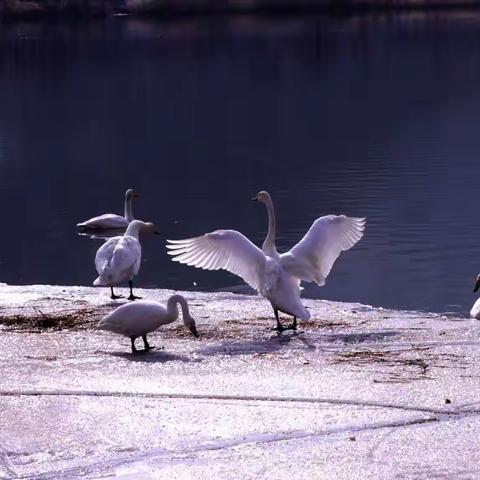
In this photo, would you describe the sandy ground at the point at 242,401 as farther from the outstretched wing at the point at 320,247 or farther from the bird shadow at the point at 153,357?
the outstretched wing at the point at 320,247

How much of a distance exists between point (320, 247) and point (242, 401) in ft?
14.0

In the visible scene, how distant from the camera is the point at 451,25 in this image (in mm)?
108875

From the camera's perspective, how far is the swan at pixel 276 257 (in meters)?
12.0

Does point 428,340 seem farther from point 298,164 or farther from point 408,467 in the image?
point 298,164

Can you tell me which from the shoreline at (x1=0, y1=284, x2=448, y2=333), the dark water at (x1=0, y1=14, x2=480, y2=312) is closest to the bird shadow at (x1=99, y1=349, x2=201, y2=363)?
the shoreline at (x1=0, y1=284, x2=448, y2=333)

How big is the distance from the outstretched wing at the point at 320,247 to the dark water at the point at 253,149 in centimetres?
407

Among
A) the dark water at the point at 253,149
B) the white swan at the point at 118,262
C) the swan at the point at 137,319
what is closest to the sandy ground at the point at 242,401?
the swan at the point at 137,319

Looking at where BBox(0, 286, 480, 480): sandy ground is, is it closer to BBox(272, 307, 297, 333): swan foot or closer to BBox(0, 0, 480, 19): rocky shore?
BBox(272, 307, 297, 333): swan foot

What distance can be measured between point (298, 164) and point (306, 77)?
34.4 metres

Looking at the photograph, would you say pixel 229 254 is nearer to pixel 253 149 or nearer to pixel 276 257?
pixel 276 257

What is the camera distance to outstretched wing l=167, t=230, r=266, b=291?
1232 centimetres

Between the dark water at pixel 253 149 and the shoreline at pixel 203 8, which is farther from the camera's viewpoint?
the shoreline at pixel 203 8

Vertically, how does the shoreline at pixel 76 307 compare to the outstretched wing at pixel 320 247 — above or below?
below

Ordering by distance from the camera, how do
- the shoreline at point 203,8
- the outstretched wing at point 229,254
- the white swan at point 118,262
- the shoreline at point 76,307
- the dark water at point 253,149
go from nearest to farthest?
the shoreline at point 76,307 → the outstretched wing at point 229,254 → the white swan at point 118,262 → the dark water at point 253,149 → the shoreline at point 203,8
